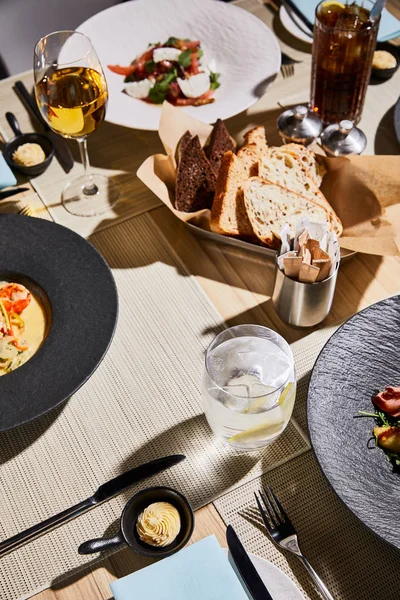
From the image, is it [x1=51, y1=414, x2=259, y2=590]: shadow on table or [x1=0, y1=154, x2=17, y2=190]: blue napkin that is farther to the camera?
[x1=0, y1=154, x2=17, y2=190]: blue napkin

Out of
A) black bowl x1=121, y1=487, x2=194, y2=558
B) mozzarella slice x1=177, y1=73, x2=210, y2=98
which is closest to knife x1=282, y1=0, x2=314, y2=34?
mozzarella slice x1=177, y1=73, x2=210, y2=98

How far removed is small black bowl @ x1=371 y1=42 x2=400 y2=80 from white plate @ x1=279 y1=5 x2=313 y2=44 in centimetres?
19

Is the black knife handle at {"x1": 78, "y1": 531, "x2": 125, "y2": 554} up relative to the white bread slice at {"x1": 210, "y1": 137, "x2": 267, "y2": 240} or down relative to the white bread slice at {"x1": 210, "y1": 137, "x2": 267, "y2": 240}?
down

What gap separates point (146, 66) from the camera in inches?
67.3

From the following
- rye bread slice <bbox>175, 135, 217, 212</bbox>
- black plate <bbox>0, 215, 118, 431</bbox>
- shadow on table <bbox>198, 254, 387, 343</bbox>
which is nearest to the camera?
black plate <bbox>0, 215, 118, 431</bbox>

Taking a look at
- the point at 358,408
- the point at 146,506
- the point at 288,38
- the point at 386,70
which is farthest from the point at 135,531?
the point at 288,38

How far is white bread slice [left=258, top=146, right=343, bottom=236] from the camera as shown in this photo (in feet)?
4.64

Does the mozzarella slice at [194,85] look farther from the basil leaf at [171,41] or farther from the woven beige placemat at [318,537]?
the woven beige placemat at [318,537]

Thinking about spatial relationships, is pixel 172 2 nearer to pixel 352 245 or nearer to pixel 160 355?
pixel 352 245

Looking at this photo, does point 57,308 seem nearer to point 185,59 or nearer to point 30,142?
point 30,142

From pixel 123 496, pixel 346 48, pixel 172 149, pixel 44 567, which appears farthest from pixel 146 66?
pixel 44 567

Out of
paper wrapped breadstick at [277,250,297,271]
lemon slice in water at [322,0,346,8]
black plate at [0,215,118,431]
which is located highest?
lemon slice in water at [322,0,346,8]

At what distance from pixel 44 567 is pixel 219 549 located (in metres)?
0.26

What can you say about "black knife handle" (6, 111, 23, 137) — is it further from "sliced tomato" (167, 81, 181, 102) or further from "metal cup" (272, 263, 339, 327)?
"metal cup" (272, 263, 339, 327)
